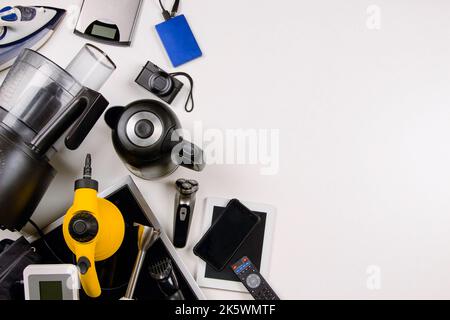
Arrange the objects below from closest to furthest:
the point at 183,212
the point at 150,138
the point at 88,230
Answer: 1. the point at 88,230
2. the point at 150,138
3. the point at 183,212

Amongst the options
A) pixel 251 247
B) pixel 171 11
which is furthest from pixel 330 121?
pixel 171 11

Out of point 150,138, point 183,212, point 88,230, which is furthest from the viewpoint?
point 183,212

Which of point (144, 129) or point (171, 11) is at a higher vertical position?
point (171, 11)

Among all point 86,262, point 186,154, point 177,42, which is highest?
point 177,42

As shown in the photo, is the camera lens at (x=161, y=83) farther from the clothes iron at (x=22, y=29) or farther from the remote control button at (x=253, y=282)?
the remote control button at (x=253, y=282)

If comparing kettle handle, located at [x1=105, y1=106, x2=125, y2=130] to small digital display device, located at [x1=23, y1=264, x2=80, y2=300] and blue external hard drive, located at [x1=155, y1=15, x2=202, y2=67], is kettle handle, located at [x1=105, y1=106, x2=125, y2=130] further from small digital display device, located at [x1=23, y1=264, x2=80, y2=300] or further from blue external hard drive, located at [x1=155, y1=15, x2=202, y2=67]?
small digital display device, located at [x1=23, y1=264, x2=80, y2=300]

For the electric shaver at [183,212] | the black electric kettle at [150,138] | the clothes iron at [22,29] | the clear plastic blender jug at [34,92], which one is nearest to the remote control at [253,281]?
the electric shaver at [183,212]

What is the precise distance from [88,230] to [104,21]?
1.72ft

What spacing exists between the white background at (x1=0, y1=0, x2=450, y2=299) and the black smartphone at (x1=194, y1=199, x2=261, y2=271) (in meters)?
0.03

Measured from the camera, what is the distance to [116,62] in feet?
3.35

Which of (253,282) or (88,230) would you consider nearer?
(88,230)

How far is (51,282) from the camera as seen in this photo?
76cm

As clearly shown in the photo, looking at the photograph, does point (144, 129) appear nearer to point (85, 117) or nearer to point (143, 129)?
point (143, 129)

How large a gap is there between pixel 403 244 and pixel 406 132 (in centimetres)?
26
